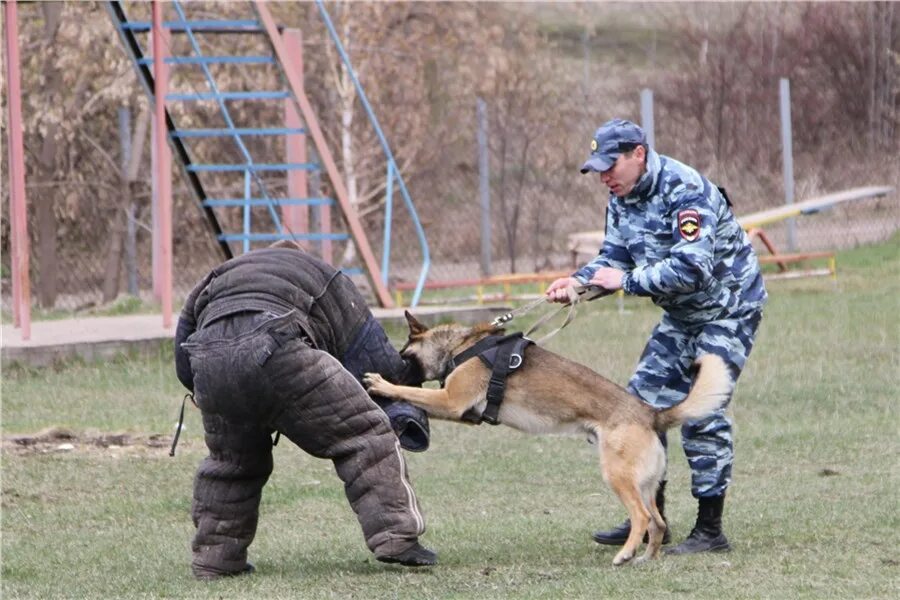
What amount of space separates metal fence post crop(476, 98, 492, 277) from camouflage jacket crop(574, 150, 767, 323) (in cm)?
1033

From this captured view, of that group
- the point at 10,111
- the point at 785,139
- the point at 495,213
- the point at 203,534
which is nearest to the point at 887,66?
the point at 785,139

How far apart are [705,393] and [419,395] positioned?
1.11 metres

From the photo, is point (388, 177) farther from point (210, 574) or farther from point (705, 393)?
point (210, 574)

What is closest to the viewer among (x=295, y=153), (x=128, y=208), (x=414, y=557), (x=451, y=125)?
(x=414, y=557)

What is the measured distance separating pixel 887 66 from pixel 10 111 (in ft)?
47.0

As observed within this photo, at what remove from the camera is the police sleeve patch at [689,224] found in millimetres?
5606

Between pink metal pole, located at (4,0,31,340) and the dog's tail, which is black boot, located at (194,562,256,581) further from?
pink metal pole, located at (4,0,31,340)

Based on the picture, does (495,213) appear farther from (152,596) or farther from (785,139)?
(152,596)

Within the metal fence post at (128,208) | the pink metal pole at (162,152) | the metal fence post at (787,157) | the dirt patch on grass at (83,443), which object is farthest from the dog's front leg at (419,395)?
the metal fence post at (787,157)

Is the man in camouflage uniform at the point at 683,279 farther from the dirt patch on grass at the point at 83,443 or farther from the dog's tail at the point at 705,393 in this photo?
the dirt patch on grass at the point at 83,443

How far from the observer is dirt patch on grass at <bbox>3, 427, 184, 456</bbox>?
8.38m

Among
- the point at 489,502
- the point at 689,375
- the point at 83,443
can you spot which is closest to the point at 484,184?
the point at 83,443

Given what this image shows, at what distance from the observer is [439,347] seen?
6082 millimetres

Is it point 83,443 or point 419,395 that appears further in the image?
point 83,443
